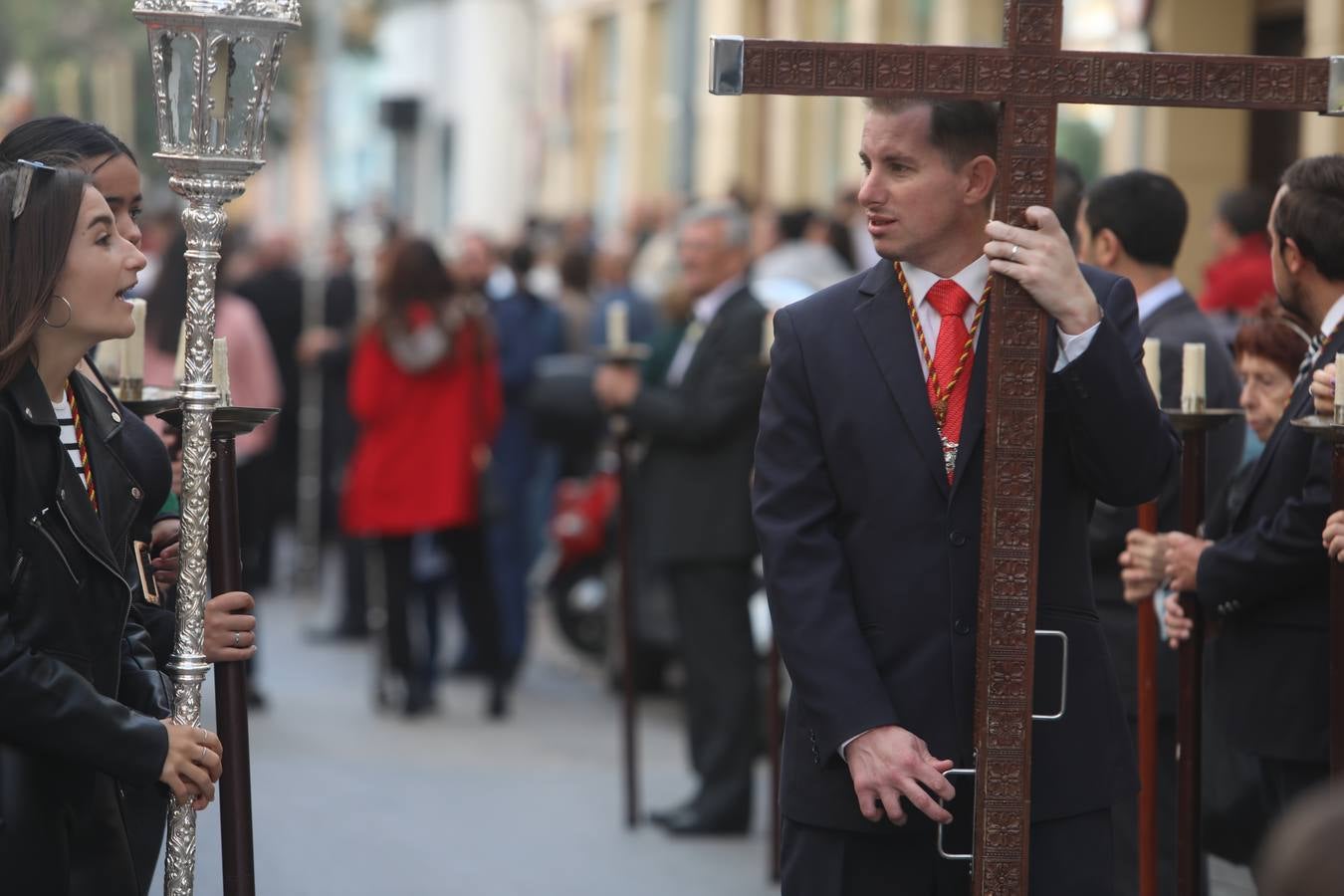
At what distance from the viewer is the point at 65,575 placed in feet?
11.6

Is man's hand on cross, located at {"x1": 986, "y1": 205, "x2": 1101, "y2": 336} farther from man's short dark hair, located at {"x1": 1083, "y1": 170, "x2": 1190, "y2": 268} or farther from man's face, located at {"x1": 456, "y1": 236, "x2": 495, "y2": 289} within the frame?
man's face, located at {"x1": 456, "y1": 236, "x2": 495, "y2": 289}

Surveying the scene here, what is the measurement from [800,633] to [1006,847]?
489 mm

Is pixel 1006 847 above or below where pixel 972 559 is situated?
below

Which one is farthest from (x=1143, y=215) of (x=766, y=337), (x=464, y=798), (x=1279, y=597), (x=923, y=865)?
(x=464, y=798)

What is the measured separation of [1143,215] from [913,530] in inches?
85.8

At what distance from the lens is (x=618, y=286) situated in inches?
542

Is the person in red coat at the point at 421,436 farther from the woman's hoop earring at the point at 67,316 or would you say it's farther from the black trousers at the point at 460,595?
the woman's hoop earring at the point at 67,316

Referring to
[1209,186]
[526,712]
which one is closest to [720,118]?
[1209,186]

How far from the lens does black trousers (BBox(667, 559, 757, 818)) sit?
796cm

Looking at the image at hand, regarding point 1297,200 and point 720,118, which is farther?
point 720,118

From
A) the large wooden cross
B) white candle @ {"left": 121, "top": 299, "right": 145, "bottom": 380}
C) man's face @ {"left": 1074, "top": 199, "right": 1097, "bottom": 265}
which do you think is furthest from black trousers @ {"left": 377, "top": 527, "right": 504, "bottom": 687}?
the large wooden cross

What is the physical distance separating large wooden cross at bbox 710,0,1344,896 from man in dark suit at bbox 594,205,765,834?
Result: 4135mm

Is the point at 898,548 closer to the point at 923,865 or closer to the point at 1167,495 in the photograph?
the point at 923,865

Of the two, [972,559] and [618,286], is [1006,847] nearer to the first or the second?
[972,559]
